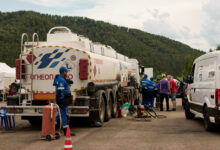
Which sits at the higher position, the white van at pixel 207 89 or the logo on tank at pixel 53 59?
the logo on tank at pixel 53 59

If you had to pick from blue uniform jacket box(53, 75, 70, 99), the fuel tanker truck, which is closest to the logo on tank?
the fuel tanker truck

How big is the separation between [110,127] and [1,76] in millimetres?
24081

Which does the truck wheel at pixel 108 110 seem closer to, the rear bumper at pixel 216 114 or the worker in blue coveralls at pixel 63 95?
the worker in blue coveralls at pixel 63 95

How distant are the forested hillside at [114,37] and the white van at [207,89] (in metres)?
85.1

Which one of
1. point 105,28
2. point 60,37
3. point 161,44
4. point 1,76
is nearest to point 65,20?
point 105,28

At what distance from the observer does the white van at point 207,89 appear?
9.94 meters

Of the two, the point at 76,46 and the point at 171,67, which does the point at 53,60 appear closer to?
the point at 76,46

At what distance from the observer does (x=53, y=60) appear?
458 inches

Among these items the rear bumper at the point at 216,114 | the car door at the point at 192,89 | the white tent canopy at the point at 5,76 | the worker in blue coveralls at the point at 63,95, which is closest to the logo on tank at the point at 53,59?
the worker in blue coveralls at the point at 63,95

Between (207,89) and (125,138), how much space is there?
9.58 feet

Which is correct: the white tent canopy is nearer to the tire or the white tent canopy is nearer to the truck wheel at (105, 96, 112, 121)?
the truck wheel at (105, 96, 112, 121)

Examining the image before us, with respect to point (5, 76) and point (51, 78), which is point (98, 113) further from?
point (5, 76)

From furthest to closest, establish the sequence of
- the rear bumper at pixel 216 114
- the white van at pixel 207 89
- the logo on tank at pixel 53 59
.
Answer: the logo on tank at pixel 53 59, the white van at pixel 207 89, the rear bumper at pixel 216 114

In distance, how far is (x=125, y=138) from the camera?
9.63 m
